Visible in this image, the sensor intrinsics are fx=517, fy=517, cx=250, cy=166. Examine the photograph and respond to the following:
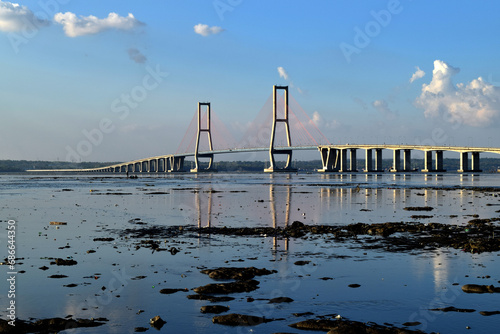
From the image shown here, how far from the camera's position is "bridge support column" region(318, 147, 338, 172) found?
168m

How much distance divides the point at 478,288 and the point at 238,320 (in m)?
5.66

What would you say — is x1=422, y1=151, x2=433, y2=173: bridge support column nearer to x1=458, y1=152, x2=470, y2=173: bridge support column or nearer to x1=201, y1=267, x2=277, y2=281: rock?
x1=458, y1=152, x2=470, y2=173: bridge support column

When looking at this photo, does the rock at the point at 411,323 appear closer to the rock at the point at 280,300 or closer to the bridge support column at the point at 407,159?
the rock at the point at 280,300

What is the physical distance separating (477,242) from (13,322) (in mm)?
14655

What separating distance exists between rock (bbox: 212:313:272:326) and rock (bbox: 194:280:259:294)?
1.74 m

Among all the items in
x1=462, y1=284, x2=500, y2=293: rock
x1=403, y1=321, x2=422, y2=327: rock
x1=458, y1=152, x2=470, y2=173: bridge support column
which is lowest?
x1=403, y1=321, x2=422, y2=327: rock

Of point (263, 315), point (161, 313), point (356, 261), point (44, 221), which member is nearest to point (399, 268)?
point (356, 261)

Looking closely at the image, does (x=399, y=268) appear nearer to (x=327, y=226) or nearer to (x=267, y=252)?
(x=267, y=252)

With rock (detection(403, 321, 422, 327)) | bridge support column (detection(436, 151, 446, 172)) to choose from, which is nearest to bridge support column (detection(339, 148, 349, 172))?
bridge support column (detection(436, 151, 446, 172))

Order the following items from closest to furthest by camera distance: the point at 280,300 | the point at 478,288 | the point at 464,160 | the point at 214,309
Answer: the point at 214,309, the point at 280,300, the point at 478,288, the point at 464,160

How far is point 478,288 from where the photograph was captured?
11.5m

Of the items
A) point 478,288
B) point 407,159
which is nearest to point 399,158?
point 407,159

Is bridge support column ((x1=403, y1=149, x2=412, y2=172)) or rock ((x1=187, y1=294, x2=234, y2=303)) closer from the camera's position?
rock ((x1=187, y1=294, x2=234, y2=303))

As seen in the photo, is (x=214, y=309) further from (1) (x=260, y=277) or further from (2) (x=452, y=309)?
(2) (x=452, y=309)
